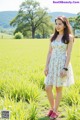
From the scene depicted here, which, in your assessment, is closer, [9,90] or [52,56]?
[52,56]

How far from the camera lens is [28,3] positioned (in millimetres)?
103062

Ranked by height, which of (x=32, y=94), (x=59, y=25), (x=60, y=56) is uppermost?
(x=59, y=25)

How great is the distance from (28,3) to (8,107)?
99.7 m

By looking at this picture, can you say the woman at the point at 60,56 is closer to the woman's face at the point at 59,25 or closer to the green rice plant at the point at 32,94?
the woman's face at the point at 59,25

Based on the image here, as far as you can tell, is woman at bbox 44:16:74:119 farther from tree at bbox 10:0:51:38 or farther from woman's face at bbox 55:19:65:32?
tree at bbox 10:0:51:38

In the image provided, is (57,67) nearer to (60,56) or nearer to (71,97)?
(60,56)

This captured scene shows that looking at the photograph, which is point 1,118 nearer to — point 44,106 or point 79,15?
point 44,106

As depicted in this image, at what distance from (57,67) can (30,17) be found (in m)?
94.9

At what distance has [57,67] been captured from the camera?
17.3 ft

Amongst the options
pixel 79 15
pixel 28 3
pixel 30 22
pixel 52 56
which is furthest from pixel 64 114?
pixel 28 3

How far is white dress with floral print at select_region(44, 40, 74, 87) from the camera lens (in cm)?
527

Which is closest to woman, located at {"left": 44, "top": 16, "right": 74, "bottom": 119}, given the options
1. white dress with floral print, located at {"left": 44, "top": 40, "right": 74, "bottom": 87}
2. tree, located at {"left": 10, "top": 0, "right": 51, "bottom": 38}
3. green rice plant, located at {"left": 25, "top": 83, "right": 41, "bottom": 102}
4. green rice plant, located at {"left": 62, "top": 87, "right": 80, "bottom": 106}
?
white dress with floral print, located at {"left": 44, "top": 40, "right": 74, "bottom": 87}

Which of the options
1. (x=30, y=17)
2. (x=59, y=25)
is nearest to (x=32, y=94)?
(x=59, y=25)

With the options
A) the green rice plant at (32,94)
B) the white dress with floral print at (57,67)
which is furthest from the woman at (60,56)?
the green rice plant at (32,94)
